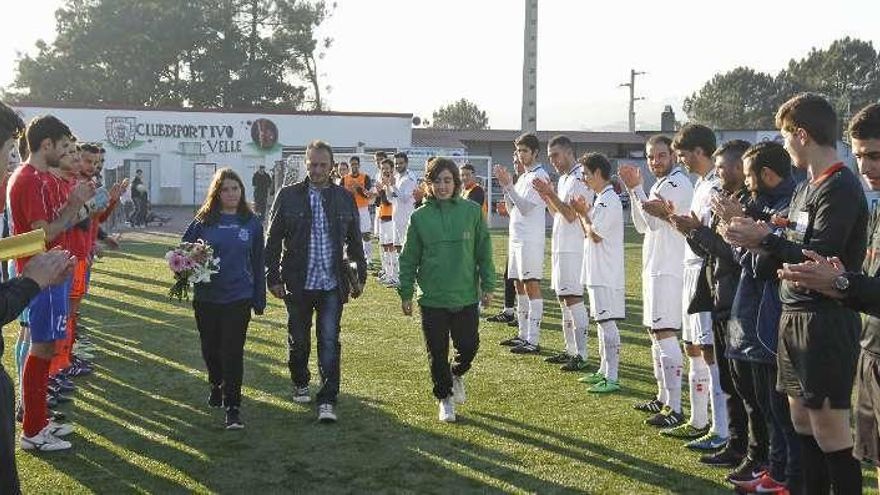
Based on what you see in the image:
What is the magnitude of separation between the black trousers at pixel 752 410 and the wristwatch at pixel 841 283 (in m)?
1.73

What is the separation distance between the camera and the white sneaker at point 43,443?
620 centimetres

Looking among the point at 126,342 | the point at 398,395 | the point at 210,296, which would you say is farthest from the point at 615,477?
the point at 126,342

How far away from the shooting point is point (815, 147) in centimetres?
414

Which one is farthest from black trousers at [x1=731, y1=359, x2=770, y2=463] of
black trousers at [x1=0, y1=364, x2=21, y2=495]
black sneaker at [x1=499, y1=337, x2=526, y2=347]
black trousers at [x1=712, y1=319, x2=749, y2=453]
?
black sneaker at [x1=499, y1=337, x2=526, y2=347]

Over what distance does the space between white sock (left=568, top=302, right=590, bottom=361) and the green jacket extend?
2.09 meters

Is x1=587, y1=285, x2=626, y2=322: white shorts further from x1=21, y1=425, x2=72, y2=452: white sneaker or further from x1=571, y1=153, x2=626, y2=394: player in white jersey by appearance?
x1=21, y1=425, x2=72, y2=452: white sneaker

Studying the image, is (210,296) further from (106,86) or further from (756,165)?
(106,86)

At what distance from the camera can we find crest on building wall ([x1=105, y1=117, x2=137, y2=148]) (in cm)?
4031

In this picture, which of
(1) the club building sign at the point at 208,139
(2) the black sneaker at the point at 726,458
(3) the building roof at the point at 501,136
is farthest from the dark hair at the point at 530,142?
(3) the building roof at the point at 501,136

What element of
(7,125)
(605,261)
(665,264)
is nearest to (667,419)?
(665,264)

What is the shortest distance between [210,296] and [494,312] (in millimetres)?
6379

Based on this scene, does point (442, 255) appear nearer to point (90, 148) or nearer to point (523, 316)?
point (523, 316)

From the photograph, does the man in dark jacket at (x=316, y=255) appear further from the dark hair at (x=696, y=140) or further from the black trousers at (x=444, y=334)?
the dark hair at (x=696, y=140)

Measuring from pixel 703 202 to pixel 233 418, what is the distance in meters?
3.94
